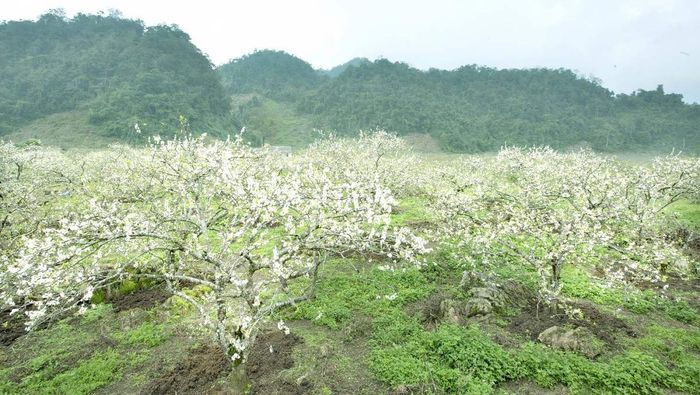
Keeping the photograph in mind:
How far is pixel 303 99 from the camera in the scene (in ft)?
522

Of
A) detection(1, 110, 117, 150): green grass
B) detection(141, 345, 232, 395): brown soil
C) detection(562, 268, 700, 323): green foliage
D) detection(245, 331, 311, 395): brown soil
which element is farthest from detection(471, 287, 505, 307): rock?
detection(1, 110, 117, 150): green grass

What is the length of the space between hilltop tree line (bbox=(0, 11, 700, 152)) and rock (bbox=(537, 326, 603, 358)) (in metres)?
101

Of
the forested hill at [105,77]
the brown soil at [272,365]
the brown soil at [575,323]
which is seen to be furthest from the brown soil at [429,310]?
the forested hill at [105,77]

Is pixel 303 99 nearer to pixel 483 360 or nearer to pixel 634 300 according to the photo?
pixel 634 300

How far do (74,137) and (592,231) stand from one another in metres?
109

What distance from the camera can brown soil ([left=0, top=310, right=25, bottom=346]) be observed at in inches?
519

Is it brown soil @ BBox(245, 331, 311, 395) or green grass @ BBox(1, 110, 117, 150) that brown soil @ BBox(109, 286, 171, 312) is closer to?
brown soil @ BBox(245, 331, 311, 395)

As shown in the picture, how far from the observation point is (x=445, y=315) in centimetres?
1322

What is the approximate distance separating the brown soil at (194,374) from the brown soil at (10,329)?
21.9 feet

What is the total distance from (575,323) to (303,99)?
6141 inches

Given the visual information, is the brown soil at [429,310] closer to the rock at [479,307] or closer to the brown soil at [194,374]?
the rock at [479,307]

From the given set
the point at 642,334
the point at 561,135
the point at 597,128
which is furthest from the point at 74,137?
the point at 597,128

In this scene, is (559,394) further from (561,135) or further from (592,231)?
(561,135)

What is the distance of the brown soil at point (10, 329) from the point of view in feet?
43.2
